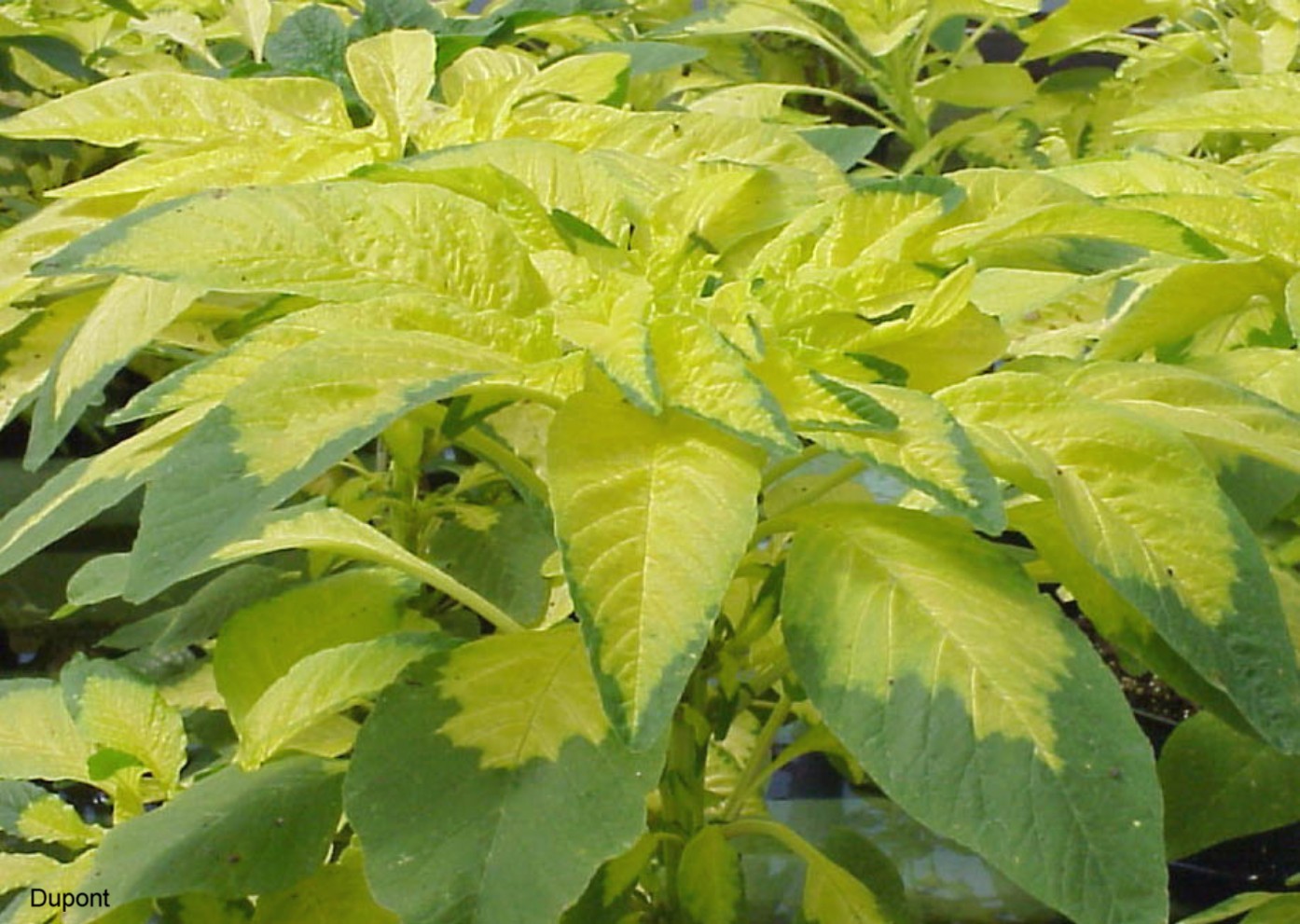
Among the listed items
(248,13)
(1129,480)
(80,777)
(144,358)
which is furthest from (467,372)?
(144,358)

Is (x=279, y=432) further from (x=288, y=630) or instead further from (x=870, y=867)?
(x=870, y=867)

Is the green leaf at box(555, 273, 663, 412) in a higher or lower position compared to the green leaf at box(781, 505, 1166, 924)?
higher

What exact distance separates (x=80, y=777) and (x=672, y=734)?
249 millimetres

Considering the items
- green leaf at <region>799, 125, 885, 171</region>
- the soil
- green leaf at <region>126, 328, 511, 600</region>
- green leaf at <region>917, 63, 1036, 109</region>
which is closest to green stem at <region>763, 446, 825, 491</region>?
green leaf at <region>126, 328, 511, 600</region>

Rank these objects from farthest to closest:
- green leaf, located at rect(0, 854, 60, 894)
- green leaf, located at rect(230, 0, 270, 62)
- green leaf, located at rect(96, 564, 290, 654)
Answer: green leaf, located at rect(230, 0, 270, 62) < green leaf, located at rect(96, 564, 290, 654) < green leaf, located at rect(0, 854, 60, 894)

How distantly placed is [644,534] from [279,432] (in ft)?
0.31

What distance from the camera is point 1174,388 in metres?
0.42

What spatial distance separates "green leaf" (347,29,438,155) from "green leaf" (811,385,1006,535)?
0.92 ft

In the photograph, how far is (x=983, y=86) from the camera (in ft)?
3.63

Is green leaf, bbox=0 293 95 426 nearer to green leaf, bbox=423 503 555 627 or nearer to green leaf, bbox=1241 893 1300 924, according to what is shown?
green leaf, bbox=423 503 555 627

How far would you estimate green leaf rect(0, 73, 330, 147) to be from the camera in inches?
22.0

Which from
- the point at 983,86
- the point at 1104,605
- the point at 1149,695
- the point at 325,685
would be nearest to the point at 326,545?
the point at 325,685

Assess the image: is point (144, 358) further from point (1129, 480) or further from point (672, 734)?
point (1129, 480)

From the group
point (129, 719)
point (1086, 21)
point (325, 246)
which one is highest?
point (325, 246)
